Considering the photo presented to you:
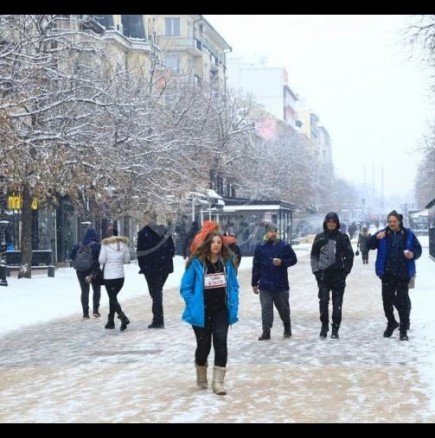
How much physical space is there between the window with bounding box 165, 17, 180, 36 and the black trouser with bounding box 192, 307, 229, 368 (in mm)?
62128

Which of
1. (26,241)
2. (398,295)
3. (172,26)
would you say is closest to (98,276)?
(398,295)

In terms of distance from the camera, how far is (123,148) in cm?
3097

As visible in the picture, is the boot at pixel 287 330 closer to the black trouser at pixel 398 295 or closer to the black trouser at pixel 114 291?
the black trouser at pixel 398 295

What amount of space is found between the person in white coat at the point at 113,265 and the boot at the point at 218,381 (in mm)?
5518

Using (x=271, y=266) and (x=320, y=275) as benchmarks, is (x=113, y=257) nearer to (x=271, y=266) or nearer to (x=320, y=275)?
(x=271, y=266)

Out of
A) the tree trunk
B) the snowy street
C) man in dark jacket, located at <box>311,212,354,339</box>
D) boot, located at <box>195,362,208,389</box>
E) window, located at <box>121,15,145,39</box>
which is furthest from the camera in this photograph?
window, located at <box>121,15,145,39</box>

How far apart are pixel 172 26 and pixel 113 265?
188ft

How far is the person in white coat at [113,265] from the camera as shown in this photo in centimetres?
1398

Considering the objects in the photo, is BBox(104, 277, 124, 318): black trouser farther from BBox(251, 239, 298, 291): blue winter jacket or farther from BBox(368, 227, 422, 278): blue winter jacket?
BBox(368, 227, 422, 278): blue winter jacket

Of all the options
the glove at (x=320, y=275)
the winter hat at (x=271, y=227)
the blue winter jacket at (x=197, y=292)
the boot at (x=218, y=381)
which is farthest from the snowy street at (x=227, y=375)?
the winter hat at (x=271, y=227)

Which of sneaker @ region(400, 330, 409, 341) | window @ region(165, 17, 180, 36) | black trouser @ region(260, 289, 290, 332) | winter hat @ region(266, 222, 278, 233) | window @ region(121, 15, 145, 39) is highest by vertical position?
window @ region(165, 17, 180, 36)

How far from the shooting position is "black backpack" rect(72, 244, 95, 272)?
52.5ft

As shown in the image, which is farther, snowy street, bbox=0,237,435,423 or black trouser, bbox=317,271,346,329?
black trouser, bbox=317,271,346,329

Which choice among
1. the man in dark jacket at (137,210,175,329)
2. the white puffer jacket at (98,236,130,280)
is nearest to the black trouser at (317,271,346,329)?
the man in dark jacket at (137,210,175,329)
